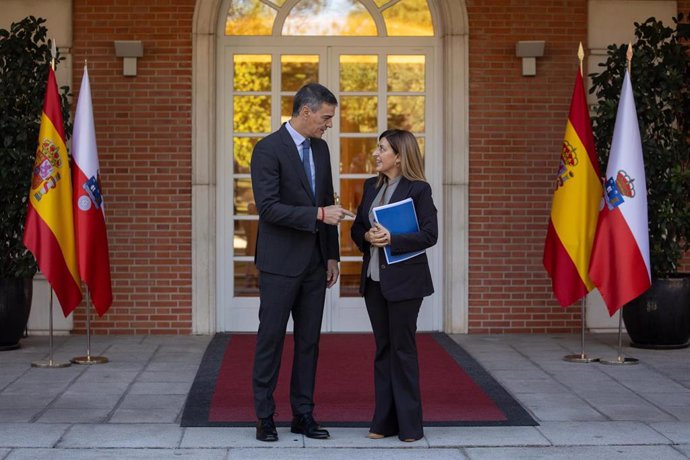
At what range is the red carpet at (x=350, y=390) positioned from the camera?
21.3 feet

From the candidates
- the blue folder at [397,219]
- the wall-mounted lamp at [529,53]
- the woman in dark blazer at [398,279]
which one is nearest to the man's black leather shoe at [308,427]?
the woman in dark blazer at [398,279]

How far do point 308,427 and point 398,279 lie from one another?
0.89 m

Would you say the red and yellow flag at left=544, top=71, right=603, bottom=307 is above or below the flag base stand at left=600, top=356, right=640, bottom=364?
above

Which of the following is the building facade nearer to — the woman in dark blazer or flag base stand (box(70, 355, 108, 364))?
flag base stand (box(70, 355, 108, 364))

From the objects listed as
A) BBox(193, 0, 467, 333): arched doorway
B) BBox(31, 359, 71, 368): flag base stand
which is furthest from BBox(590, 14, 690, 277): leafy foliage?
BBox(31, 359, 71, 368): flag base stand

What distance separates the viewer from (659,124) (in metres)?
9.23

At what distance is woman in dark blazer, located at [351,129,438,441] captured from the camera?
572 cm

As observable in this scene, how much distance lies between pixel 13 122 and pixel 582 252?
429 cm

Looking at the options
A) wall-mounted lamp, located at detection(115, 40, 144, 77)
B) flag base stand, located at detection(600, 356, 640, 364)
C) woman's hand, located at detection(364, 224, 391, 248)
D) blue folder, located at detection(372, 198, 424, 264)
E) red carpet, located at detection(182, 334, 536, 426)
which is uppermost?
wall-mounted lamp, located at detection(115, 40, 144, 77)

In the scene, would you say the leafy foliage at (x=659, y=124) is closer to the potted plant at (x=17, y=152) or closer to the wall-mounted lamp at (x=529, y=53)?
the wall-mounted lamp at (x=529, y=53)

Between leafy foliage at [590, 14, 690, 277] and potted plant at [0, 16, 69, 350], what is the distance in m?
4.19

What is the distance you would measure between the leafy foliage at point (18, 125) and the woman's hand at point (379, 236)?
151 inches

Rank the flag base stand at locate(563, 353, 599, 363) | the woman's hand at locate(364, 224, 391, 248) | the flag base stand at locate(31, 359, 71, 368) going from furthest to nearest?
1. the flag base stand at locate(563, 353, 599, 363)
2. the flag base stand at locate(31, 359, 71, 368)
3. the woman's hand at locate(364, 224, 391, 248)

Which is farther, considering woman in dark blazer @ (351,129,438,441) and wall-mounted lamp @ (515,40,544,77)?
wall-mounted lamp @ (515,40,544,77)
